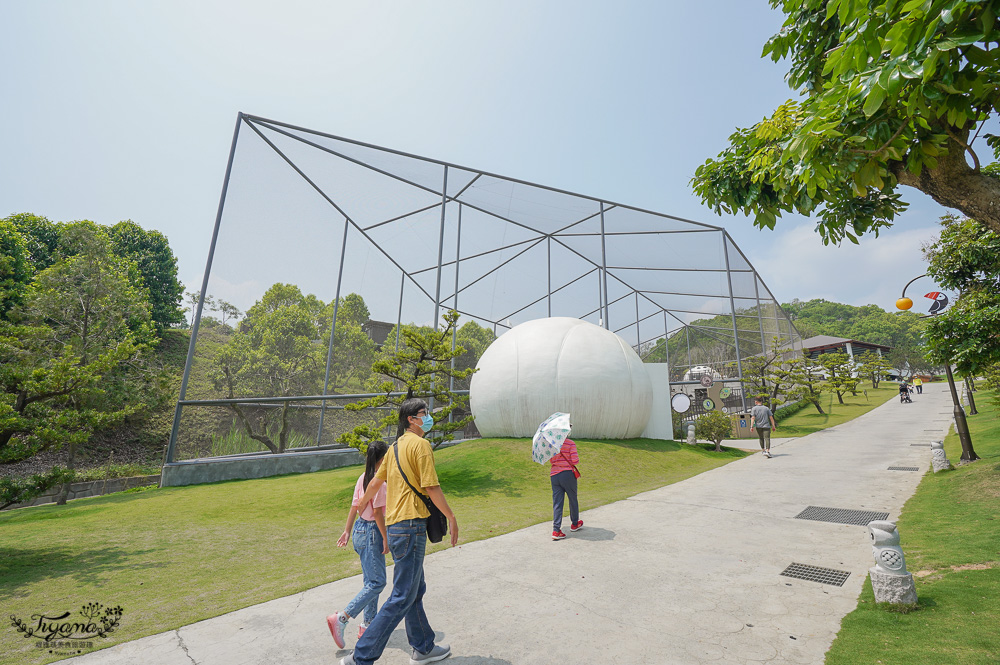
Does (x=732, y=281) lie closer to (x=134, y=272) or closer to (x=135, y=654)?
(x=135, y=654)

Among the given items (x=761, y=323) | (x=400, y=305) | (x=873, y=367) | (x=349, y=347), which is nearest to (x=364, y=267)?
(x=400, y=305)

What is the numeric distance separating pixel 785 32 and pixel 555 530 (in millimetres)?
6372

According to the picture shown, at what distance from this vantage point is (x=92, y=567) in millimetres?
6152

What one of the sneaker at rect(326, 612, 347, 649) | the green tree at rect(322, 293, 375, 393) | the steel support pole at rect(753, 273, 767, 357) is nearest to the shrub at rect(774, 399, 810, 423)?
the steel support pole at rect(753, 273, 767, 357)

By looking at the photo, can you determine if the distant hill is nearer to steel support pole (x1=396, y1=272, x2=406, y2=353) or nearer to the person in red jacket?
steel support pole (x1=396, y1=272, x2=406, y2=353)

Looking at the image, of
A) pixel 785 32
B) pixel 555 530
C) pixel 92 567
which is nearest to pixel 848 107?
pixel 785 32

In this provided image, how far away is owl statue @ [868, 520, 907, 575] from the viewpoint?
12.1ft

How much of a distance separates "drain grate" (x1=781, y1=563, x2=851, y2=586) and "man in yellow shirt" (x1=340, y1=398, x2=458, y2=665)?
380 centimetres

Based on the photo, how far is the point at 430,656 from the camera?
3.23 metres

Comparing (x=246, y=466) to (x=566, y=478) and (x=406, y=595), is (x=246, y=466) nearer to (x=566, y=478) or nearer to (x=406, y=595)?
(x=566, y=478)

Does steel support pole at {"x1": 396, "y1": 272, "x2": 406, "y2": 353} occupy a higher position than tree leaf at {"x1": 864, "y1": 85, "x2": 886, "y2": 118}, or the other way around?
steel support pole at {"x1": 396, "y1": 272, "x2": 406, "y2": 353}

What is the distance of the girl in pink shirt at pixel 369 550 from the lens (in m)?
3.54

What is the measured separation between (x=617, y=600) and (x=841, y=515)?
513 cm

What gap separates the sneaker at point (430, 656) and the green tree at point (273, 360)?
15126 mm
